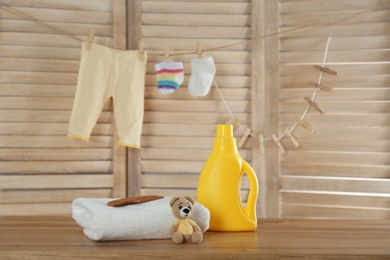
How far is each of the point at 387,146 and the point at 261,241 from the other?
1.71m

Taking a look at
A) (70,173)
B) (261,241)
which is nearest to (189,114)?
(70,173)

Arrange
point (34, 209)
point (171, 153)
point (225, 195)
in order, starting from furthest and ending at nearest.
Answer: point (171, 153), point (34, 209), point (225, 195)

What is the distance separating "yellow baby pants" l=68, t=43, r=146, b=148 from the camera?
9.34ft

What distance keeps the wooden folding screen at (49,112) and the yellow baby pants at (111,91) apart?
2.9 inches

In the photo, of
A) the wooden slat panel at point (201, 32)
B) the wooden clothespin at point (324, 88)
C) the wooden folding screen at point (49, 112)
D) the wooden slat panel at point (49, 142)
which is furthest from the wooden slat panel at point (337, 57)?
the wooden slat panel at point (49, 142)

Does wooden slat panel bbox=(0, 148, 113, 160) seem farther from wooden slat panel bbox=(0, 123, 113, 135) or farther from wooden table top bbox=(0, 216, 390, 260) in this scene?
wooden table top bbox=(0, 216, 390, 260)

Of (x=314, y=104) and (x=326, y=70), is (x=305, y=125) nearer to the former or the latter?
(x=314, y=104)

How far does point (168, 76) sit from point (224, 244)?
167cm

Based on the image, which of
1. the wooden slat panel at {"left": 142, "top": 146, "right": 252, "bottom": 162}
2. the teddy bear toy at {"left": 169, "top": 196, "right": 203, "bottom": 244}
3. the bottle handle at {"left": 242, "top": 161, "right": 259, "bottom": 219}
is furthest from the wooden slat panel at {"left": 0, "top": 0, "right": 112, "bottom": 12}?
the teddy bear toy at {"left": 169, "top": 196, "right": 203, "bottom": 244}

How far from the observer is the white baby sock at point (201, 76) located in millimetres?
2896

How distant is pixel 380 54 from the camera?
2871mm

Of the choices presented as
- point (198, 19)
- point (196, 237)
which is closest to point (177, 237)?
point (196, 237)

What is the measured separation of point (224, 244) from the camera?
1306 mm

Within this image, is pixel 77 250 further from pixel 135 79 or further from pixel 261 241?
pixel 135 79
